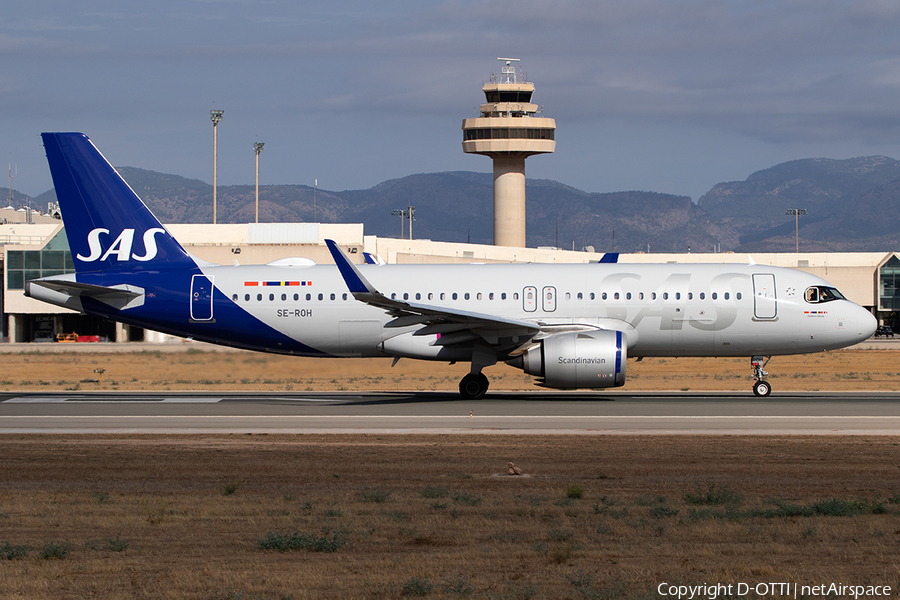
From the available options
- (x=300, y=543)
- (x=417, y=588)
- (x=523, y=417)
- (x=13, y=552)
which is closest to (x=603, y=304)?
(x=523, y=417)

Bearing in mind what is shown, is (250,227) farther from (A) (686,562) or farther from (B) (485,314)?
(A) (686,562)

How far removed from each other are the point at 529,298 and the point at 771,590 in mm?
20499

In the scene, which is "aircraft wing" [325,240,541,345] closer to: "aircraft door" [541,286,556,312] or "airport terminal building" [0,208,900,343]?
"aircraft door" [541,286,556,312]

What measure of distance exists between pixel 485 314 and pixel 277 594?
20606mm

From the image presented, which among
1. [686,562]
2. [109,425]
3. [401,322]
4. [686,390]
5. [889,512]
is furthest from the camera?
[686,390]

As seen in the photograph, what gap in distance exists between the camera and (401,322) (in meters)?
27.9

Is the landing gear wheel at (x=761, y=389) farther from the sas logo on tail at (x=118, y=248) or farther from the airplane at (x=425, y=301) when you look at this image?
the sas logo on tail at (x=118, y=248)

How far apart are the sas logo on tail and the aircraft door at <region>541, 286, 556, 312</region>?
12.2m

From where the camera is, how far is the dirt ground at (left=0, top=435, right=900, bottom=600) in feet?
31.2

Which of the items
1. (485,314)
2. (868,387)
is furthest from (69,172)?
(868,387)

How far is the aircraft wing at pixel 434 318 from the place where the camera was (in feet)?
87.0

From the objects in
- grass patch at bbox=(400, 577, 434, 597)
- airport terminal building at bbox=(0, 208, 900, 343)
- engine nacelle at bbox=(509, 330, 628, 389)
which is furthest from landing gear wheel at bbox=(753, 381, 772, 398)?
airport terminal building at bbox=(0, 208, 900, 343)

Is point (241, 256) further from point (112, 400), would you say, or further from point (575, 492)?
point (575, 492)

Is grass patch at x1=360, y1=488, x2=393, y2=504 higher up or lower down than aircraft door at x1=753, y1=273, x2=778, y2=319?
lower down
